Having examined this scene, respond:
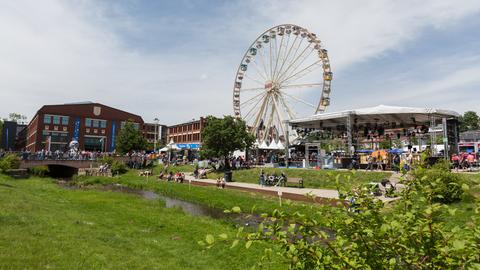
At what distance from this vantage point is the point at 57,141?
8256 centimetres

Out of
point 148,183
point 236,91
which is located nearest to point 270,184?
point 148,183

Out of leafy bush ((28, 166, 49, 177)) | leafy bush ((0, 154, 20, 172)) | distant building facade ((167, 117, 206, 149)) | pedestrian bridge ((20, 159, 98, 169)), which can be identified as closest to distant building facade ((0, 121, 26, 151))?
distant building facade ((167, 117, 206, 149))

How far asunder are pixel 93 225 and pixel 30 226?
231 centimetres

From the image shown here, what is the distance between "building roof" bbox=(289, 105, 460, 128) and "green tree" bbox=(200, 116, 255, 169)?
7.44 meters

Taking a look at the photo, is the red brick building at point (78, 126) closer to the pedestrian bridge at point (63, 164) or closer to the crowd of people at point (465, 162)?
the pedestrian bridge at point (63, 164)

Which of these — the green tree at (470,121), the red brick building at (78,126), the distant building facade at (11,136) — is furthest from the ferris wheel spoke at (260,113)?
the distant building facade at (11,136)

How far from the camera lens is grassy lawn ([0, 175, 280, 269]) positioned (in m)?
7.31

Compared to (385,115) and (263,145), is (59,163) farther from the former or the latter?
(385,115)

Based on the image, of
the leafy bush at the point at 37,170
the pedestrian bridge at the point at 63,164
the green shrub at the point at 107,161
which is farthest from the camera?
the green shrub at the point at 107,161

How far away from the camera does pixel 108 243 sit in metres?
9.49

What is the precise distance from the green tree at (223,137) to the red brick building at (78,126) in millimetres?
45190

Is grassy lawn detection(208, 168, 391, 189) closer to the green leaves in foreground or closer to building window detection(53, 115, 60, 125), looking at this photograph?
the green leaves in foreground

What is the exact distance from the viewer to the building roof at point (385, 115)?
91.1ft

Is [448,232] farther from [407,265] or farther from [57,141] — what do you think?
[57,141]
